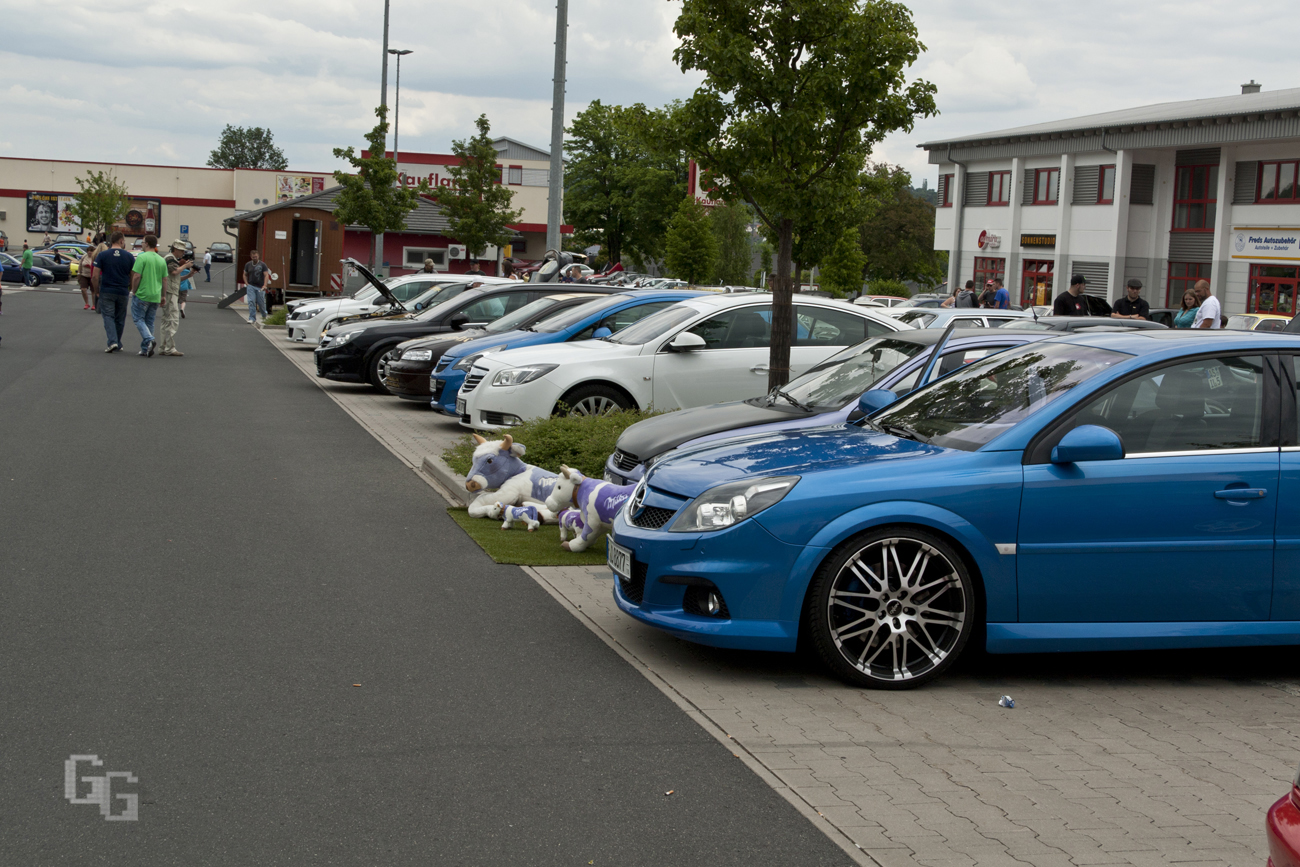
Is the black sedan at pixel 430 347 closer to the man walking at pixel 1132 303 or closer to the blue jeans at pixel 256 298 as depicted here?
the man walking at pixel 1132 303

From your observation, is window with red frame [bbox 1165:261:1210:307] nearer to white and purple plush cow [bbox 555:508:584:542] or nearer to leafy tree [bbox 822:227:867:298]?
leafy tree [bbox 822:227:867:298]

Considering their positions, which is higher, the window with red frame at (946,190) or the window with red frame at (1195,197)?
the window with red frame at (946,190)

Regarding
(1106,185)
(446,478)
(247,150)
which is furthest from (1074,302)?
(247,150)

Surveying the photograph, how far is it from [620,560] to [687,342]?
18.8 ft

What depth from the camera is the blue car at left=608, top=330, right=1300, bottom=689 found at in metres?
5.51

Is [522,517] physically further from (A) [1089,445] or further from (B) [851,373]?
(A) [1089,445]

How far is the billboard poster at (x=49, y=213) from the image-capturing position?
100062 mm

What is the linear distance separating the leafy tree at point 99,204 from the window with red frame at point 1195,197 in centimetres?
7021

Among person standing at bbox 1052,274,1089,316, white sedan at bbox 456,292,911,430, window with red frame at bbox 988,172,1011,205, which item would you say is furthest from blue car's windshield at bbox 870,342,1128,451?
window with red frame at bbox 988,172,1011,205

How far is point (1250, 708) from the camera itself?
5.64m

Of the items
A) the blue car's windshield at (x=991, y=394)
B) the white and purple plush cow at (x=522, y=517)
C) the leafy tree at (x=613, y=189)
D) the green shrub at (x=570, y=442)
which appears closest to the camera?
the blue car's windshield at (x=991, y=394)

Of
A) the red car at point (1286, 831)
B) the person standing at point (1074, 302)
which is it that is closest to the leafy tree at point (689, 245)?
the person standing at point (1074, 302)

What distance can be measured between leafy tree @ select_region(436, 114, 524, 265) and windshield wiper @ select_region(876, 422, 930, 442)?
39.5 m

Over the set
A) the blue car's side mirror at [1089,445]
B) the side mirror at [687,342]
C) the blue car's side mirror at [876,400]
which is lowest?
the blue car's side mirror at [1089,445]
